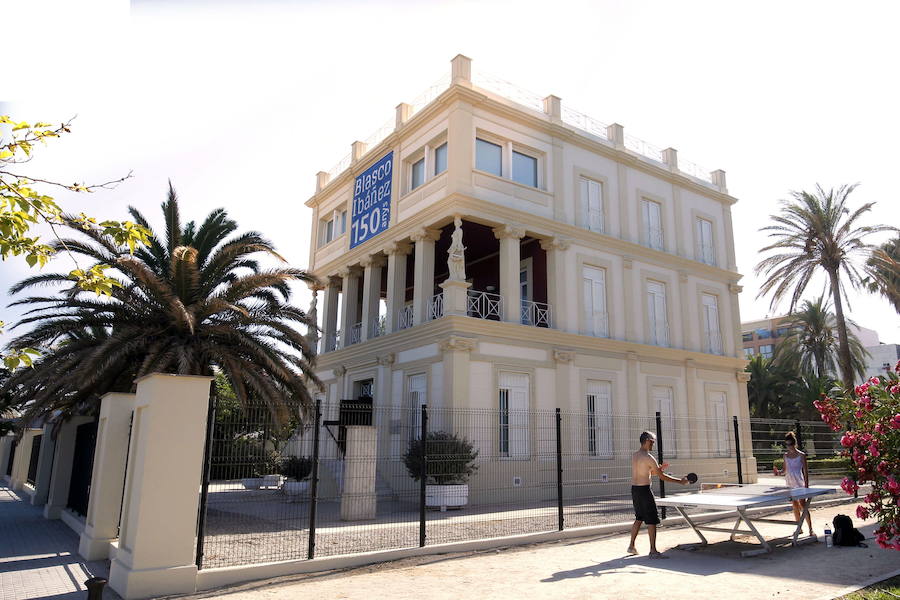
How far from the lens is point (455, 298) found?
17438mm

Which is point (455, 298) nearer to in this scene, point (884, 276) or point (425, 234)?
point (425, 234)

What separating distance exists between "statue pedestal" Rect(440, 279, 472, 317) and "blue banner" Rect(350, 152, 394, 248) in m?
5.12

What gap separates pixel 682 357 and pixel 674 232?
5.08 m

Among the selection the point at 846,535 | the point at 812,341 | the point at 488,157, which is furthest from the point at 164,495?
the point at 812,341

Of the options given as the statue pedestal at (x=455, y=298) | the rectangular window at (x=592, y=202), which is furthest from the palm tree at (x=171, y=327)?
the rectangular window at (x=592, y=202)

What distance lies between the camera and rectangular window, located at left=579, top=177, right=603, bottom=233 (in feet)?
70.8

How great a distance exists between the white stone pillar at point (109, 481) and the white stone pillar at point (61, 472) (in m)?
4.97

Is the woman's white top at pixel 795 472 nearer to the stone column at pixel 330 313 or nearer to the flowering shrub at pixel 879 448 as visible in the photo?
the flowering shrub at pixel 879 448

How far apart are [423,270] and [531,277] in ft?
14.4

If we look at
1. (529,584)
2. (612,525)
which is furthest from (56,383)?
(612,525)

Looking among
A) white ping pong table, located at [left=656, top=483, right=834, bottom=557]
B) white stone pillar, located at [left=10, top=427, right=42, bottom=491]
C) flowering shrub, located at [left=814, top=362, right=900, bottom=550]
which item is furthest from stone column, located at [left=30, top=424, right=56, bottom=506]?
flowering shrub, located at [left=814, top=362, right=900, bottom=550]

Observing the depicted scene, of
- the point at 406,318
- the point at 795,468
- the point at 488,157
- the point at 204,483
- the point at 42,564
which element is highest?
the point at 488,157

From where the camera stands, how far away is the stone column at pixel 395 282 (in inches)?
810

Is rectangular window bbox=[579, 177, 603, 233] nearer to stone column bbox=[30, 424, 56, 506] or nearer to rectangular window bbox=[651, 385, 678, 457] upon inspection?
rectangular window bbox=[651, 385, 678, 457]
